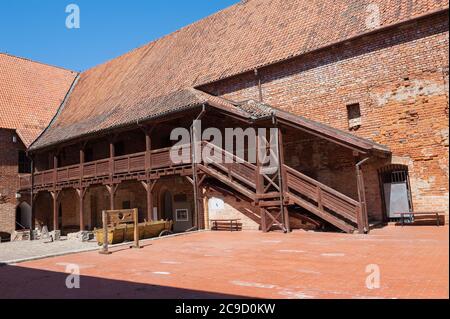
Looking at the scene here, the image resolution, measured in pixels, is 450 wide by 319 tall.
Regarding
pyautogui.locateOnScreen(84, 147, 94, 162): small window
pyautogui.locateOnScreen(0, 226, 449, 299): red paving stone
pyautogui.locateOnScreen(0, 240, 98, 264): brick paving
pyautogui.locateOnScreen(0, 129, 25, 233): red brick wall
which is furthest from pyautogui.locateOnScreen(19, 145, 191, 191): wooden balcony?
pyautogui.locateOnScreen(0, 226, 449, 299): red paving stone

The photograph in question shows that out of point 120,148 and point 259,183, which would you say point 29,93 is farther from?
point 259,183

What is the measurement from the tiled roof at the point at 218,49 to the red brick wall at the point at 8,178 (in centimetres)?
228

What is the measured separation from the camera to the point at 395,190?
13516mm

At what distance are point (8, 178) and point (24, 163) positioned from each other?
1545mm

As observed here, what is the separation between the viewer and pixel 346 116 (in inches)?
579

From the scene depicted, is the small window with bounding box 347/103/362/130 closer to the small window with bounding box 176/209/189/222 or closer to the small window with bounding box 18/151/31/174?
the small window with bounding box 176/209/189/222

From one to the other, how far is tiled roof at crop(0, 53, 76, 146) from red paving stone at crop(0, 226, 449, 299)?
60.8 feet

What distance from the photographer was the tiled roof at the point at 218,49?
597 inches

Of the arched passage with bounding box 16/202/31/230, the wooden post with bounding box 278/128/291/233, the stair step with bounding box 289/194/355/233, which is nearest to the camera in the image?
the stair step with bounding box 289/194/355/233

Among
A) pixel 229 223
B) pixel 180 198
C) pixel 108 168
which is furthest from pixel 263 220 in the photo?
pixel 108 168

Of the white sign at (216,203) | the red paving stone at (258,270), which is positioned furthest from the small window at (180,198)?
the red paving stone at (258,270)

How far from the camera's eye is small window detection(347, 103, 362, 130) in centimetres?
1445
